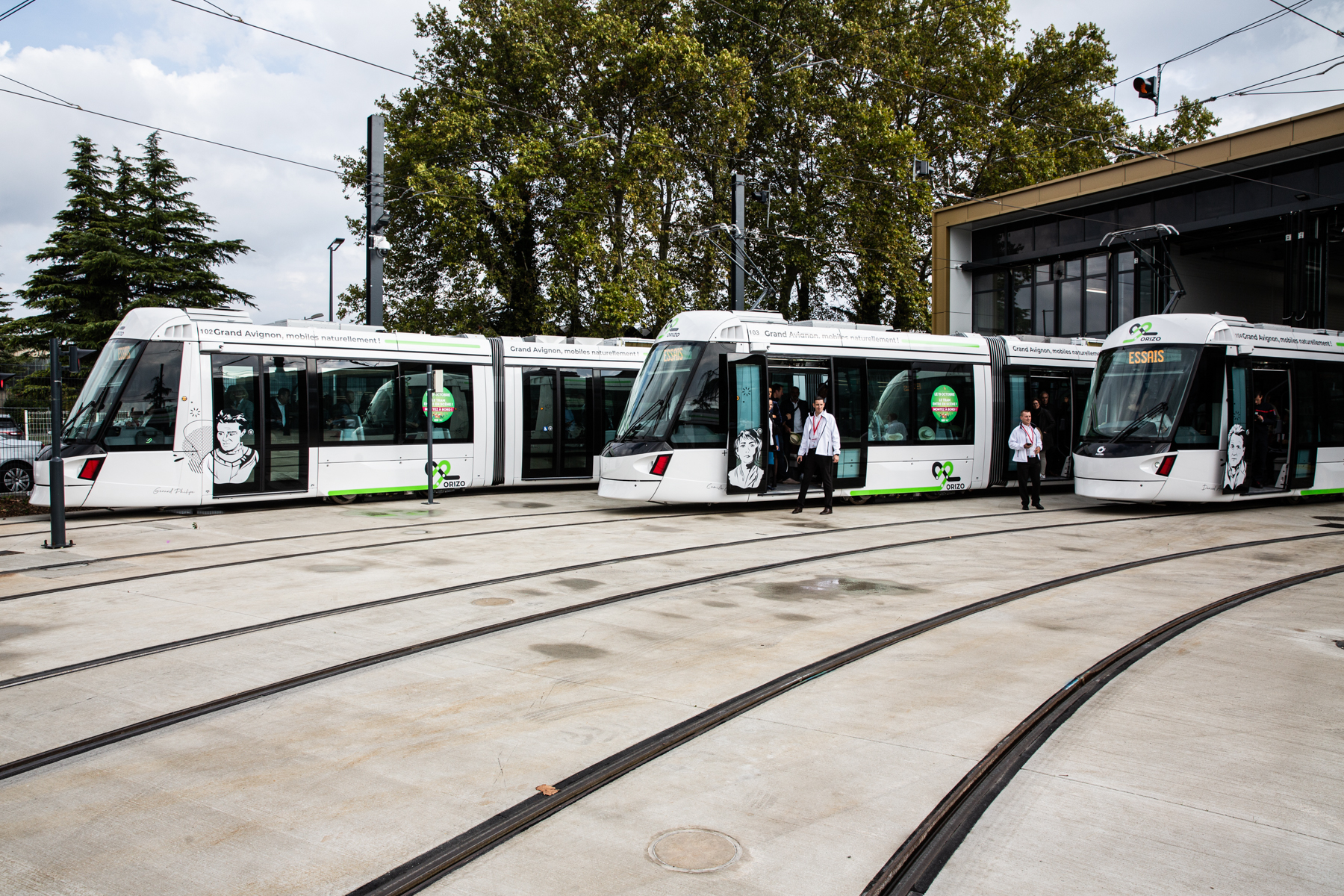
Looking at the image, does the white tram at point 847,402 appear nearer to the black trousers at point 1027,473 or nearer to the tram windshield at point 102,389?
the black trousers at point 1027,473

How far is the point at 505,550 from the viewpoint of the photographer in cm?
1081

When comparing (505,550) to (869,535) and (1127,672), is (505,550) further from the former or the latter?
(1127,672)

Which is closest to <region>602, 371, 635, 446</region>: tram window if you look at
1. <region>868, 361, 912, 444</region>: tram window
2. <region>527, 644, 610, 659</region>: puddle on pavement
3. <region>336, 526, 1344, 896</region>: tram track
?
<region>868, 361, 912, 444</region>: tram window

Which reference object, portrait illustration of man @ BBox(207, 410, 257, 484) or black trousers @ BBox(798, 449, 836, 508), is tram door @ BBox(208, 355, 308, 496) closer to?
portrait illustration of man @ BBox(207, 410, 257, 484)

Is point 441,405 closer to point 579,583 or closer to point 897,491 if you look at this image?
point 897,491

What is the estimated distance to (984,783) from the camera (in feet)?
13.8

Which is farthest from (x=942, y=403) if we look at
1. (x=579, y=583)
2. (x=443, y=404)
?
(x=579, y=583)

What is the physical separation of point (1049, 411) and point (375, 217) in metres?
13.3

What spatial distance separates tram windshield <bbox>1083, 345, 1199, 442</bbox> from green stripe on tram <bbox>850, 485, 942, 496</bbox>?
2.58 meters

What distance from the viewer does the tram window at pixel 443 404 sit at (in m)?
16.5

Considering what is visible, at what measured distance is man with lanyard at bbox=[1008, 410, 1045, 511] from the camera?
1550 centimetres

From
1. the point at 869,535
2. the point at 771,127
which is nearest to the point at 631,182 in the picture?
the point at 771,127

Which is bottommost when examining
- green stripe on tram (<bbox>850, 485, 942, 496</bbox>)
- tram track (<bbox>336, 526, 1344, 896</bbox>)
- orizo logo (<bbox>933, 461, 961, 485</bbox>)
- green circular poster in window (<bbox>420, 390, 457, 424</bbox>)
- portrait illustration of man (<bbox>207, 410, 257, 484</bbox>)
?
tram track (<bbox>336, 526, 1344, 896</bbox>)

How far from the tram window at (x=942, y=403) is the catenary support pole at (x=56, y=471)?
12.4 metres
